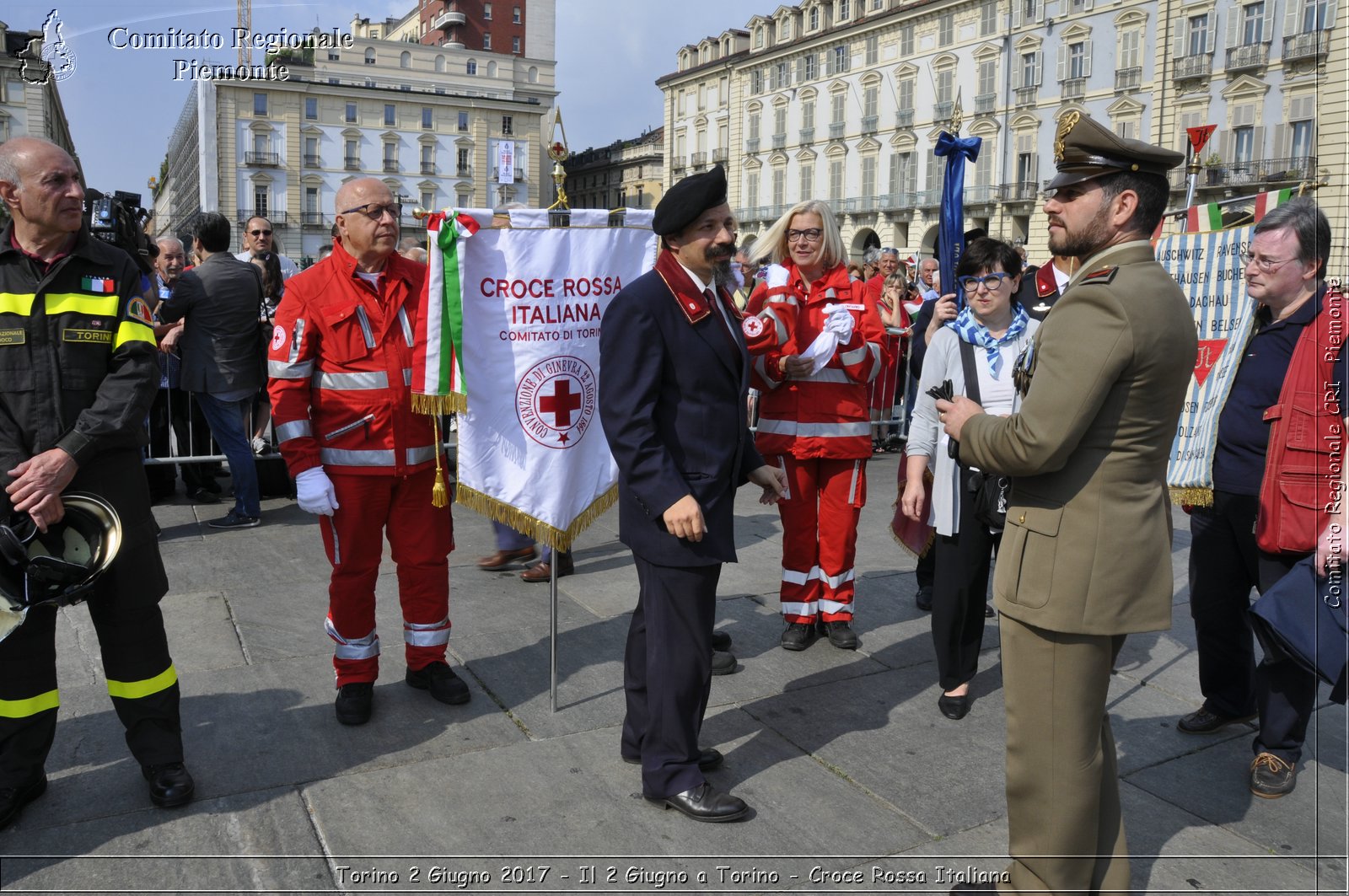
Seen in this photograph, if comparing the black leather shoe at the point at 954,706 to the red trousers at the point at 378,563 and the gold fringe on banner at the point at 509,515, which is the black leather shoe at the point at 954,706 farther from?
the red trousers at the point at 378,563

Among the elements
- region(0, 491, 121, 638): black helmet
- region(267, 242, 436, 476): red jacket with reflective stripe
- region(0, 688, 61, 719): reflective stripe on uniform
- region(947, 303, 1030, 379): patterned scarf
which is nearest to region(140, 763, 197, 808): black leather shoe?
region(0, 688, 61, 719): reflective stripe on uniform

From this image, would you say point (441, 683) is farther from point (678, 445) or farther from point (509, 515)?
point (678, 445)

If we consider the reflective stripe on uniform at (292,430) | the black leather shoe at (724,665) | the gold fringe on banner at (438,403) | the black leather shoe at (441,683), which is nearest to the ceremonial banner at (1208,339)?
the black leather shoe at (724,665)

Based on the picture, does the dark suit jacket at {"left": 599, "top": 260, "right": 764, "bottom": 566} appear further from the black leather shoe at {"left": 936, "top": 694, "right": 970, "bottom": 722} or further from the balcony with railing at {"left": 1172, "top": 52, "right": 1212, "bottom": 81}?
the balcony with railing at {"left": 1172, "top": 52, "right": 1212, "bottom": 81}

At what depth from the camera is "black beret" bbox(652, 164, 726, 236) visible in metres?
3.22

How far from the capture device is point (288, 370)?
3.79m

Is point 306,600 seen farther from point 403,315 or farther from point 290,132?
point 290,132

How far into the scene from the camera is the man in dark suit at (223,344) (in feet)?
23.0

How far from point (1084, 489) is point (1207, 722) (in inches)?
84.4

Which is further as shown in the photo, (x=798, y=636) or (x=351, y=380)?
(x=798, y=636)

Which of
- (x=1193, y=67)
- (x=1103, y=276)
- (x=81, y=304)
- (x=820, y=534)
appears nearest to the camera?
(x=1103, y=276)

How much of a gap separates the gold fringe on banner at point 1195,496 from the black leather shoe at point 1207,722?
33.0 inches

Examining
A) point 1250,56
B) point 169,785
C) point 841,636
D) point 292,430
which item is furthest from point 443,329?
point 1250,56

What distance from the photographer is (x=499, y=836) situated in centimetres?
304
